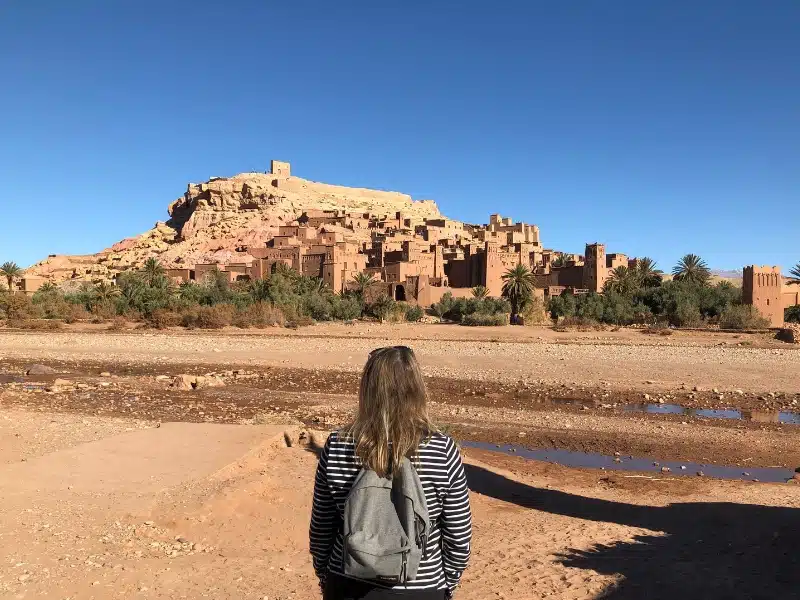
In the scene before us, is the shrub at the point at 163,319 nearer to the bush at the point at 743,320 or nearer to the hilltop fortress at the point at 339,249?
the hilltop fortress at the point at 339,249

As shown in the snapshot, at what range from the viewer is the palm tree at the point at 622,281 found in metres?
43.8

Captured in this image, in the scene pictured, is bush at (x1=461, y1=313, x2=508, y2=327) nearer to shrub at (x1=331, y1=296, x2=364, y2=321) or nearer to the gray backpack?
shrub at (x1=331, y1=296, x2=364, y2=321)

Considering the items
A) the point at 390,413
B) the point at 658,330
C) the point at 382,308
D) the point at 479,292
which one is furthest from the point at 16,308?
the point at 390,413

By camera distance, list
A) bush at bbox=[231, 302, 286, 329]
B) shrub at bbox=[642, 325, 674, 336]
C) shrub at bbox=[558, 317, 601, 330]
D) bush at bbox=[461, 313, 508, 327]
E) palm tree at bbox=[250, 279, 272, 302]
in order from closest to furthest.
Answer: shrub at bbox=[642, 325, 674, 336] < bush at bbox=[231, 302, 286, 329] < shrub at bbox=[558, 317, 601, 330] < bush at bbox=[461, 313, 508, 327] < palm tree at bbox=[250, 279, 272, 302]

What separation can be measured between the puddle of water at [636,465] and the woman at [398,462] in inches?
327

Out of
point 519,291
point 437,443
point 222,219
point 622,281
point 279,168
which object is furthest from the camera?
point 279,168

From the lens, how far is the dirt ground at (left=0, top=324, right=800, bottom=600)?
16.3ft

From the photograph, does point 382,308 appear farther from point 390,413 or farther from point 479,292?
point 390,413

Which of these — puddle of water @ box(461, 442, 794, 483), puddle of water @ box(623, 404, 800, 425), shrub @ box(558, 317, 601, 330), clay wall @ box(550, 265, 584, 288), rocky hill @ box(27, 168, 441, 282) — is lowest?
puddle of water @ box(461, 442, 794, 483)

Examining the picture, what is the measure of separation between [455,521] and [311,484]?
5321 mm

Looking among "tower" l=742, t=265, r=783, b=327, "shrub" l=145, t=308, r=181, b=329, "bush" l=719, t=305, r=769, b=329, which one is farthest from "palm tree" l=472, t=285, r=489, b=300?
"shrub" l=145, t=308, r=181, b=329

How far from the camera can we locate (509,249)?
52.9 metres

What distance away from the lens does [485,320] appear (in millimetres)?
37719

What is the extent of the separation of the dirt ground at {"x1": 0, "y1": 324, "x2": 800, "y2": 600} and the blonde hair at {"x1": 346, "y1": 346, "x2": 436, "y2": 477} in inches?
116
